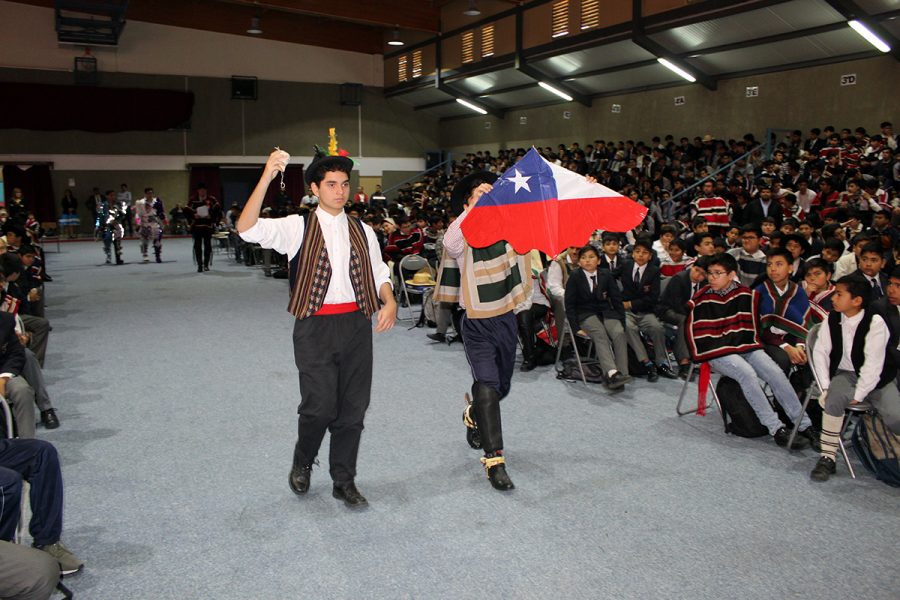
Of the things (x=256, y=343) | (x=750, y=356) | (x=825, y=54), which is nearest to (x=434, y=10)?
(x=825, y=54)

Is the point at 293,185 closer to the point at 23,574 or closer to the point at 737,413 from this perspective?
the point at 737,413

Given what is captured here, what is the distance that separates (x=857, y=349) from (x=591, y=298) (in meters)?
2.37

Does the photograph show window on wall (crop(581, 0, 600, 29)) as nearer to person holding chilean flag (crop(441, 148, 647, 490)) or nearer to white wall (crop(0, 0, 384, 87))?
white wall (crop(0, 0, 384, 87))

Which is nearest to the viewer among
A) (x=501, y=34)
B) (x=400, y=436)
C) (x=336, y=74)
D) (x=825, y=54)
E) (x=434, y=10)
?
(x=400, y=436)

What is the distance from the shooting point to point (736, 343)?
4.75m

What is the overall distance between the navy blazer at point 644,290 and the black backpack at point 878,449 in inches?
99.4

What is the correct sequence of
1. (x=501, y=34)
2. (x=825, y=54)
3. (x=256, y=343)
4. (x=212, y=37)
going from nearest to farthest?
(x=256, y=343), (x=825, y=54), (x=501, y=34), (x=212, y=37)

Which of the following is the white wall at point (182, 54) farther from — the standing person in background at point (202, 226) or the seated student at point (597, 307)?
the seated student at point (597, 307)

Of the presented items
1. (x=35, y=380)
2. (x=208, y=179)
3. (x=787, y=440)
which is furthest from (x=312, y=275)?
(x=208, y=179)

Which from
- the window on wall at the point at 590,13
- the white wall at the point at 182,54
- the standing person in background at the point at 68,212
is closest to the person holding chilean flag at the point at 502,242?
the window on wall at the point at 590,13

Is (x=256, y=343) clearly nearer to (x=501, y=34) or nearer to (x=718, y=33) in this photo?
(x=718, y=33)

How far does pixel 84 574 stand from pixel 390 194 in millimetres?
23990

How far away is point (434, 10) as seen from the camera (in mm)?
21703

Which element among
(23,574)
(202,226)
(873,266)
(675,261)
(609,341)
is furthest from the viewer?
(202,226)
